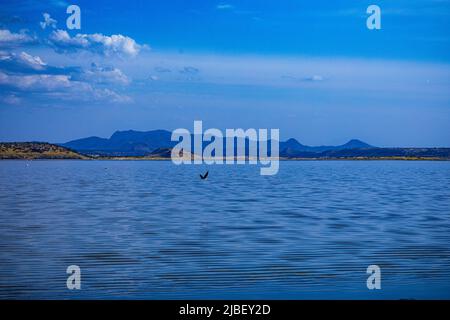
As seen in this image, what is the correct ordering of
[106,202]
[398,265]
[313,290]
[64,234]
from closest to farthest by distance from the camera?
[313,290]
[398,265]
[64,234]
[106,202]

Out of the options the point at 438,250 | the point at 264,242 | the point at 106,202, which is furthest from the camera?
the point at 106,202

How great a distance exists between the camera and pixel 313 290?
19734mm

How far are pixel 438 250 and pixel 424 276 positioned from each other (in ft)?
22.9

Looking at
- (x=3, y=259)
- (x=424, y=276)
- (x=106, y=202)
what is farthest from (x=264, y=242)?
(x=106, y=202)

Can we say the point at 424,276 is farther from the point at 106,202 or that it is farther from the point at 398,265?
the point at 106,202

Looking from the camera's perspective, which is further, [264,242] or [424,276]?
[264,242]

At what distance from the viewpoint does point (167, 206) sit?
53.7 m

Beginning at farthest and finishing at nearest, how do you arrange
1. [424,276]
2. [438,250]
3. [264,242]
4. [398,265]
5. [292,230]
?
[292,230]
[264,242]
[438,250]
[398,265]
[424,276]

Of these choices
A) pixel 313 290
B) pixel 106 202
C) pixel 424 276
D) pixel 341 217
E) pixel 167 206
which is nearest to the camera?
pixel 313 290
